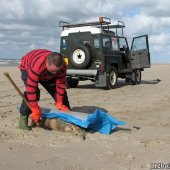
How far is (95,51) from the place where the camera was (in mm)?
14711

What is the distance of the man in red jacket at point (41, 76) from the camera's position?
20.4 ft

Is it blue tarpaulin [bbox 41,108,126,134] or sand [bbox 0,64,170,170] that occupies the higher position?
blue tarpaulin [bbox 41,108,126,134]

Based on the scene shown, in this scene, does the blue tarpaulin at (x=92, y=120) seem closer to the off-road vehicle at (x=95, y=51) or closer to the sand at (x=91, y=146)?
the sand at (x=91, y=146)

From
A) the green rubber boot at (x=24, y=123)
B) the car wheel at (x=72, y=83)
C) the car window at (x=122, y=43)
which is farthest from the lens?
the car window at (x=122, y=43)

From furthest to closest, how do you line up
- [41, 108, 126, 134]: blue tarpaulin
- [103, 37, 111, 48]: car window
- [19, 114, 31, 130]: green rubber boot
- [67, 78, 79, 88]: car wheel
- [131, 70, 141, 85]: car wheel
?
[131, 70, 141, 85]: car wheel → [67, 78, 79, 88]: car wheel → [103, 37, 111, 48]: car window → [19, 114, 31, 130]: green rubber boot → [41, 108, 126, 134]: blue tarpaulin

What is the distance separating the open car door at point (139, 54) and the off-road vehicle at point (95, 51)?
81mm

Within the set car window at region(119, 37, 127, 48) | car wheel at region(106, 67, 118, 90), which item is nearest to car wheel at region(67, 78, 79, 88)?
car wheel at region(106, 67, 118, 90)

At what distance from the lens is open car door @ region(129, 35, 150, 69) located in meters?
16.5

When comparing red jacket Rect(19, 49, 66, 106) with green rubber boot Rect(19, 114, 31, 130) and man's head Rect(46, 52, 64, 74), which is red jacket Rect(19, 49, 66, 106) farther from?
green rubber boot Rect(19, 114, 31, 130)

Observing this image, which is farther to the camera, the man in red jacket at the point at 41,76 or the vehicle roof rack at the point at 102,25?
the vehicle roof rack at the point at 102,25

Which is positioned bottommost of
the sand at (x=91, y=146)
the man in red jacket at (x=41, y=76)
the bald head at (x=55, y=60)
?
the sand at (x=91, y=146)

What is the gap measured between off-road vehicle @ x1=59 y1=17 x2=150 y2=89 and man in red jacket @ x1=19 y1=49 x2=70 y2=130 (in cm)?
731

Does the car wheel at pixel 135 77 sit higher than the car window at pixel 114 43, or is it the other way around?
the car window at pixel 114 43

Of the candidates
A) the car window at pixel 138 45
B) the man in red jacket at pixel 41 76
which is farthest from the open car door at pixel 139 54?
the man in red jacket at pixel 41 76
